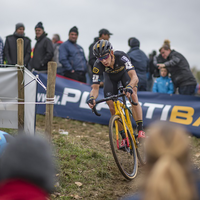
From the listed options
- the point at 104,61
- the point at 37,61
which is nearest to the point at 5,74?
Answer: the point at 104,61

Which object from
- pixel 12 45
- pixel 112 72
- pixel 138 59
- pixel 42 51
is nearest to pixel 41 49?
pixel 42 51

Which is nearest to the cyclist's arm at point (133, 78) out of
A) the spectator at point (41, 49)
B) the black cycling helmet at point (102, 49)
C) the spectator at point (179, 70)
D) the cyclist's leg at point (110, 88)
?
the cyclist's leg at point (110, 88)

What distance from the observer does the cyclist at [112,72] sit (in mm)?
5441

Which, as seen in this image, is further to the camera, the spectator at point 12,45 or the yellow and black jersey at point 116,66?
the spectator at point 12,45

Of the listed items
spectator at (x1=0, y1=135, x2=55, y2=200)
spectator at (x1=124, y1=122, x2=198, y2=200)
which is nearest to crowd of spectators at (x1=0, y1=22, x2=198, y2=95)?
spectator at (x1=124, y1=122, x2=198, y2=200)

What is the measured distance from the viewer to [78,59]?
32.7ft

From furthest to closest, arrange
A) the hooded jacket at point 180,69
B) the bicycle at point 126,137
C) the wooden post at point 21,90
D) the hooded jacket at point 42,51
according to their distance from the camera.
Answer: the hooded jacket at point 42,51
the hooded jacket at point 180,69
the wooden post at point 21,90
the bicycle at point 126,137

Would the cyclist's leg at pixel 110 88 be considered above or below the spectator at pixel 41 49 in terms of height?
below

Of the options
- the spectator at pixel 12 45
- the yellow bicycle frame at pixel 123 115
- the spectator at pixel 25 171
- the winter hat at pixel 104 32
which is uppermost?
the winter hat at pixel 104 32

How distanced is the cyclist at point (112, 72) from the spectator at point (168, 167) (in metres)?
3.64

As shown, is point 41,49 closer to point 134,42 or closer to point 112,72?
point 134,42

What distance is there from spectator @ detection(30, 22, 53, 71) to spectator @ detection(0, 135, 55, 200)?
8.29 metres

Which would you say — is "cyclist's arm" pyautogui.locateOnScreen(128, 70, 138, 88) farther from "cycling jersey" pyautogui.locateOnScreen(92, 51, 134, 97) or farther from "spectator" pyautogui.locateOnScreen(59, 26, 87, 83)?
"spectator" pyautogui.locateOnScreen(59, 26, 87, 83)

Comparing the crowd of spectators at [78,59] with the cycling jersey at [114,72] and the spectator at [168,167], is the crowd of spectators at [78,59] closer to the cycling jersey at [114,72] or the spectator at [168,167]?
the cycling jersey at [114,72]
